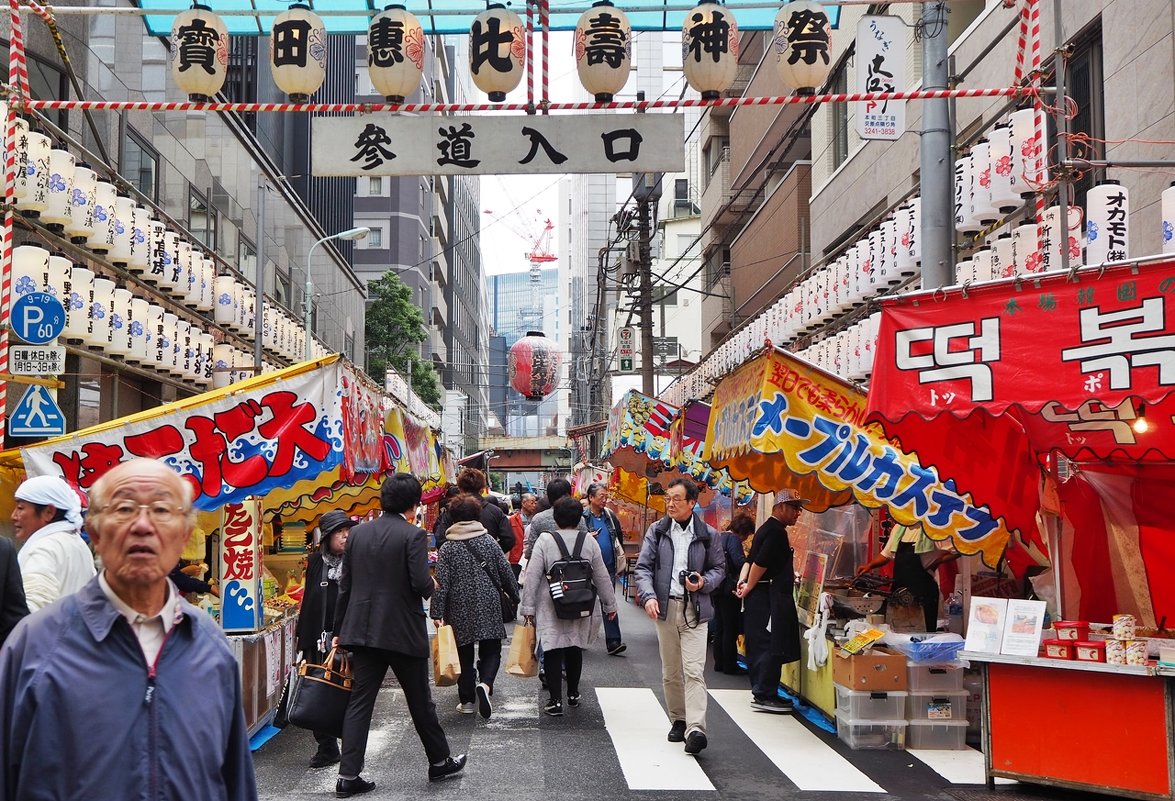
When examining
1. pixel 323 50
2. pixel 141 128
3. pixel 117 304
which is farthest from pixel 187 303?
pixel 323 50

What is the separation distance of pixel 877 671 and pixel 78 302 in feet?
36.0

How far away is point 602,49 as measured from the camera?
11336 mm

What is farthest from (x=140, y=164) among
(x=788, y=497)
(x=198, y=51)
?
(x=788, y=497)

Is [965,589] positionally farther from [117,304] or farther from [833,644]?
[117,304]

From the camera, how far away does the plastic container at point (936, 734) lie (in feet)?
30.5

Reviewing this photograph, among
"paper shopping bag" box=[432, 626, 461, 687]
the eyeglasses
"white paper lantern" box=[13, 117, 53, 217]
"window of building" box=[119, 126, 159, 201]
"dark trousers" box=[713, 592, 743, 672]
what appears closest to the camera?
the eyeglasses

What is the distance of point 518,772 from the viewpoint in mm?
8141

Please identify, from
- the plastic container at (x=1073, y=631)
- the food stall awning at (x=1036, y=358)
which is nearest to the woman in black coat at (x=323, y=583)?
the food stall awning at (x=1036, y=358)

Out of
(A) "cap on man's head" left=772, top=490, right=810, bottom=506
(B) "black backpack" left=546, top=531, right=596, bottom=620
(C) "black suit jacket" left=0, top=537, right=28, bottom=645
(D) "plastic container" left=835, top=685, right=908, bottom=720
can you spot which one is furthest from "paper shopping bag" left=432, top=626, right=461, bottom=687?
(C) "black suit jacket" left=0, top=537, right=28, bottom=645

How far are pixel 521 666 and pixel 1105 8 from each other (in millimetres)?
9782

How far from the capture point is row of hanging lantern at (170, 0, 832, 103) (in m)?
11.3

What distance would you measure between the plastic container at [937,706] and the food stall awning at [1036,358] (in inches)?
74.0

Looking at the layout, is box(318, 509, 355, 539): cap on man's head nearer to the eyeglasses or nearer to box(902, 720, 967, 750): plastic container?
box(902, 720, 967, 750): plastic container

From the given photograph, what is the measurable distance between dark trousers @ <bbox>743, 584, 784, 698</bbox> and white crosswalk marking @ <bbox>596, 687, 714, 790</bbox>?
0.96 meters
